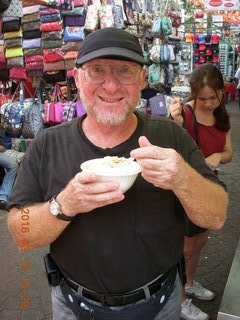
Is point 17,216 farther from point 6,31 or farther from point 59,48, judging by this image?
point 6,31

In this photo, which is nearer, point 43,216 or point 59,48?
point 43,216

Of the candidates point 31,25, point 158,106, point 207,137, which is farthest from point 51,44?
point 207,137

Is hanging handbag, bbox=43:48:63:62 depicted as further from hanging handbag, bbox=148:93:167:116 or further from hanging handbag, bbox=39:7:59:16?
hanging handbag, bbox=148:93:167:116

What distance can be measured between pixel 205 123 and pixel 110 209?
163cm

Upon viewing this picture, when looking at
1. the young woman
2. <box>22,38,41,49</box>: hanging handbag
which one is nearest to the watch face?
the young woman

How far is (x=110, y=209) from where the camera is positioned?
1.54 metres

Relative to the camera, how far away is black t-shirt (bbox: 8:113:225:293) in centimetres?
154

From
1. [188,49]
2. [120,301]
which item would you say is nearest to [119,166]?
[120,301]

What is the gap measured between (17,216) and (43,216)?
6.6 inches

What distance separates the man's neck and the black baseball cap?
11.6 inches

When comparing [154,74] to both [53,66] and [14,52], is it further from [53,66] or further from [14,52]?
[14,52]

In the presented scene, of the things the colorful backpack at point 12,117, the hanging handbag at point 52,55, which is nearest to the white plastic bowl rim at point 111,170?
the hanging handbag at point 52,55

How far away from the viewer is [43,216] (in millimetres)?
1470

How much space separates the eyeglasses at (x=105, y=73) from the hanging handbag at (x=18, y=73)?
4.93 meters
